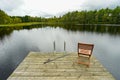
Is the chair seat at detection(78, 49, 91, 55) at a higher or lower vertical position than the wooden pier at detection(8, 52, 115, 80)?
higher

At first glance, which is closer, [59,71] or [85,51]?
[59,71]

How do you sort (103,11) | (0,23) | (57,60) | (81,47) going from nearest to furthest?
1. (81,47)
2. (57,60)
3. (0,23)
4. (103,11)

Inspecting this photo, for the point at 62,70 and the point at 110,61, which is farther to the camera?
the point at 110,61

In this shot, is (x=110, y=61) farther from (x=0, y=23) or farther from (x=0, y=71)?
(x=0, y=23)

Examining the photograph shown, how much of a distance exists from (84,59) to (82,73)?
3.53 feet

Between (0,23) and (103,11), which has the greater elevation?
(103,11)

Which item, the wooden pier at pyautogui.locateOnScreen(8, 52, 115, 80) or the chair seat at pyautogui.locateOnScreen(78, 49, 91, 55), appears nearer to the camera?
the wooden pier at pyautogui.locateOnScreen(8, 52, 115, 80)

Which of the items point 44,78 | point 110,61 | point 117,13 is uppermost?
point 117,13

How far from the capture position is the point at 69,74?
5.70 m

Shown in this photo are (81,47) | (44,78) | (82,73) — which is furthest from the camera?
(81,47)

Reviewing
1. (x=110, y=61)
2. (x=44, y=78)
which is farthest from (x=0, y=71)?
(x=110, y=61)

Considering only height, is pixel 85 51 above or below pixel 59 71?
above

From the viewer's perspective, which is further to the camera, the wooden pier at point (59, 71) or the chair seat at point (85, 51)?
the chair seat at point (85, 51)

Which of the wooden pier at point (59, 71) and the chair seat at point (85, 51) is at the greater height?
the chair seat at point (85, 51)
